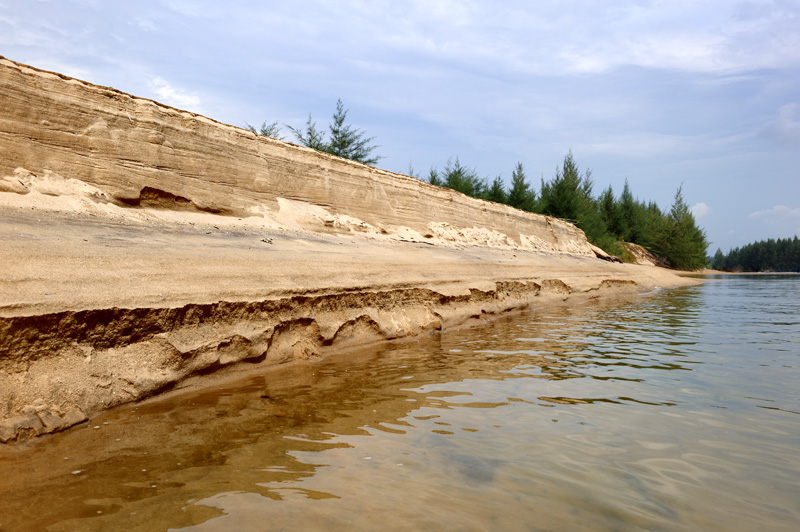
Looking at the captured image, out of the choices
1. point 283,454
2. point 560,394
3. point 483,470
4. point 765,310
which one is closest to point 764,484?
point 483,470

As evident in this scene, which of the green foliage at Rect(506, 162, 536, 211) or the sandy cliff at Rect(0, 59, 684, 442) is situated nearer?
the sandy cliff at Rect(0, 59, 684, 442)

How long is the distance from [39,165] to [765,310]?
11670 millimetres

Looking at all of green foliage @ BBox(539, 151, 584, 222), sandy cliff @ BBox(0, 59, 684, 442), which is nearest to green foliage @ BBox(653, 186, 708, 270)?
green foliage @ BBox(539, 151, 584, 222)

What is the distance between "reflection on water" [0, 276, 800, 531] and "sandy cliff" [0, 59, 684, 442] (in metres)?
0.38

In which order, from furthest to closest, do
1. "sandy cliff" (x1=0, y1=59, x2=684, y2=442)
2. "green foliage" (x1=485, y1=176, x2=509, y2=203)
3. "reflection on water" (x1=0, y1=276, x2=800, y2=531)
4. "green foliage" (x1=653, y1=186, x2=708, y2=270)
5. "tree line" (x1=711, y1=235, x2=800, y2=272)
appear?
1. "tree line" (x1=711, y1=235, x2=800, y2=272)
2. "green foliage" (x1=653, y1=186, x2=708, y2=270)
3. "green foliage" (x1=485, y1=176, x2=509, y2=203)
4. "sandy cliff" (x1=0, y1=59, x2=684, y2=442)
5. "reflection on water" (x1=0, y1=276, x2=800, y2=531)

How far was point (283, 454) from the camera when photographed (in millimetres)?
2553

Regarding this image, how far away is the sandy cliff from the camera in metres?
3.16

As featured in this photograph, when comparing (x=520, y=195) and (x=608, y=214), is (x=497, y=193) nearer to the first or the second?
(x=520, y=195)

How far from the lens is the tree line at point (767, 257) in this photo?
57.9 m

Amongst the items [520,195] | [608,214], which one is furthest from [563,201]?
[608,214]

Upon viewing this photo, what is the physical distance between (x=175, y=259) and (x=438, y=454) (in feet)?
9.78

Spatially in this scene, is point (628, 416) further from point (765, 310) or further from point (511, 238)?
point (511, 238)

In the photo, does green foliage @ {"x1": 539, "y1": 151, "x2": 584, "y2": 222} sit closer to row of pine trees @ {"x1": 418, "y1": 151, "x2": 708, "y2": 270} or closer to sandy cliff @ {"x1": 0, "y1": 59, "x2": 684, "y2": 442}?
row of pine trees @ {"x1": 418, "y1": 151, "x2": 708, "y2": 270}

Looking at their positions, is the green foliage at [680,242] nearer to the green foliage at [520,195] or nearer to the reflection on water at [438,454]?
the green foliage at [520,195]
